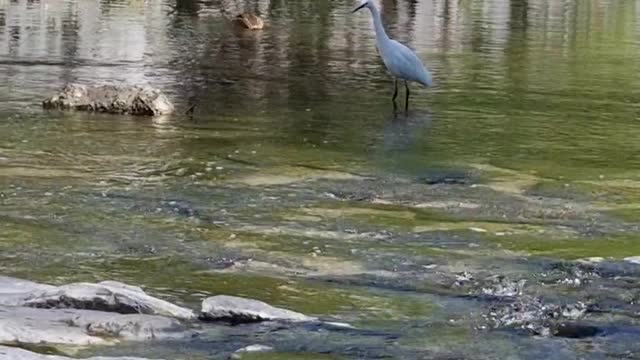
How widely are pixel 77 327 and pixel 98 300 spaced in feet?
1.06

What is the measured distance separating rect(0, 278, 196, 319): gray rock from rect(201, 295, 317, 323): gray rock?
10 centimetres

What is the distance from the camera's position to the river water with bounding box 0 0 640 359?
6773mm

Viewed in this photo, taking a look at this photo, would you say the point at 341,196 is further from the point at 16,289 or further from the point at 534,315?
the point at 16,289

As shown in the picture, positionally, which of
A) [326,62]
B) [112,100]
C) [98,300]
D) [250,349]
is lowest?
[326,62]

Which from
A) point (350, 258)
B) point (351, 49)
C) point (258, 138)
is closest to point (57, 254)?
point (350, 258)

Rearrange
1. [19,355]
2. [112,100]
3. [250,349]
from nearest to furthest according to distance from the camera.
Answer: [19,355], [250,349], [112,100]

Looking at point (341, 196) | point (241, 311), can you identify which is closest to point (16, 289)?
point (241, 311)

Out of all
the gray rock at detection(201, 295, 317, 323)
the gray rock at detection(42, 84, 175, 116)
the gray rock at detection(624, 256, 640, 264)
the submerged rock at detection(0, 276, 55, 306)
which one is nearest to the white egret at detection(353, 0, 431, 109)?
the gray rock at detection(42, 84, 175, 116)

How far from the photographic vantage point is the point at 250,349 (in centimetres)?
585

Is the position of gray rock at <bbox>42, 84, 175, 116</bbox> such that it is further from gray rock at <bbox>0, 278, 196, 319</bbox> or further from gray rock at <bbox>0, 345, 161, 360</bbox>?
gray rock at <bbox>0, 345, 161, 360</bbox>

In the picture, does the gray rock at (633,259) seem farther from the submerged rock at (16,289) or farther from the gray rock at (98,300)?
the submerged rock at (16,289)

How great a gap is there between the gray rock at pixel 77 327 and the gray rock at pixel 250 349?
0.33 metres

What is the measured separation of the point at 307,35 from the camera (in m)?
27.4

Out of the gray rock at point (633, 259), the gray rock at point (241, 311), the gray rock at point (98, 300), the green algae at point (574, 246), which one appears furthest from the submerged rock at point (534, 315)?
the gray rock at point (98, 300)
